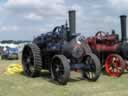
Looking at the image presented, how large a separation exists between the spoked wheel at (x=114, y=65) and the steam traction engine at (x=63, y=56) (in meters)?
1.45

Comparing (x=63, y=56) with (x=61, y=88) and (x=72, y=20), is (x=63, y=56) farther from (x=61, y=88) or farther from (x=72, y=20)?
(x=72, y=20)

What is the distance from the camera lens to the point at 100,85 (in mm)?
11344

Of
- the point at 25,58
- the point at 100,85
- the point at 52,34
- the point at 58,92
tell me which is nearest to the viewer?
the point at 58,92

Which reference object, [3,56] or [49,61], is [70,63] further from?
[3,56]

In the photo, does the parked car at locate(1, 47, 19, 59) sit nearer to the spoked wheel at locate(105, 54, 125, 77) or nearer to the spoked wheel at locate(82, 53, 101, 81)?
the spoked wheel at locate(105, 54, 125, 77)

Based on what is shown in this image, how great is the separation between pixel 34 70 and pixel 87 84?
2.64m

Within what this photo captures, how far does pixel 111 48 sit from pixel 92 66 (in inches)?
117

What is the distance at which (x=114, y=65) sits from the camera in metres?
14.5

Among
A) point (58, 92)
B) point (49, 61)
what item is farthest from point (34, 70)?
point (58, 92)

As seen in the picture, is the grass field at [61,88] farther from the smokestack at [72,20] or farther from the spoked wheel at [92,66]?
the smokestack at [72,20]

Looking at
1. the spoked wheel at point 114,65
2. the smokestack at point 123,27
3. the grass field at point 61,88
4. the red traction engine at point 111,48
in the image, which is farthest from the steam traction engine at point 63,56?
the smokestack at point 123,27

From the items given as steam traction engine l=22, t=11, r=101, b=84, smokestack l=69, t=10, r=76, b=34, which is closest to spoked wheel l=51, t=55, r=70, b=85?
steam traction engine l=22, t=11, r=101, b=84

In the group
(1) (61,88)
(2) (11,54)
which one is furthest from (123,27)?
(2) (11,54)

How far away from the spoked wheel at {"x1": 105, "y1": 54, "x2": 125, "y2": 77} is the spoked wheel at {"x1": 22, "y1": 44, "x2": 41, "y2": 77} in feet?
10.1
